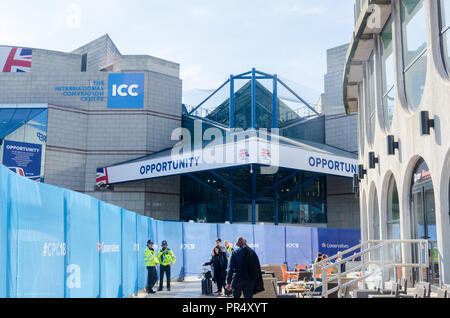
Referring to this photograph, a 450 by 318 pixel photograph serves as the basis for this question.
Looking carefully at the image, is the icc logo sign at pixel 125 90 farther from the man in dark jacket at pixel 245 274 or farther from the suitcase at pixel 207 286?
the man in dark jacket at pixel 245 274

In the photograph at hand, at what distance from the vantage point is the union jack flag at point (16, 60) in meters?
42.6

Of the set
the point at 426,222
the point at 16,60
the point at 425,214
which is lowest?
the point at 426,222

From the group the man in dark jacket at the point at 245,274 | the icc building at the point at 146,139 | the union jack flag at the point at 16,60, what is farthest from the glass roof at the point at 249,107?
the man in dark jacket at the point at 245,274

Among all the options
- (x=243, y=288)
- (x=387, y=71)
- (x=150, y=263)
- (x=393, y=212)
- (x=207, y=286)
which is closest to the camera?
(x=243, y=288)

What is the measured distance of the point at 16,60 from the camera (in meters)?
42.7

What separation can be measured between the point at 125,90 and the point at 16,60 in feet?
37.6

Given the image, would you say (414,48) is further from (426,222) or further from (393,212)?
(393,212)

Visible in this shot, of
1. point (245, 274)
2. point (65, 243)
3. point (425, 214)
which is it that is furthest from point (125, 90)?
point (65, 243)

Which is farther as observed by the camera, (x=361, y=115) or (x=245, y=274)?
(x=361, y=115)

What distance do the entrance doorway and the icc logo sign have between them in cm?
2803

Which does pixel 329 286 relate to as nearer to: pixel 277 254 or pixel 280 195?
pixel 277 254

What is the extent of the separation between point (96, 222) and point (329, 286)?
6.06 meters

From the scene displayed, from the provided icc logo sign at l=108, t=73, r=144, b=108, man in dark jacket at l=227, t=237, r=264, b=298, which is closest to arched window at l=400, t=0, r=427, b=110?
man in dark jacket at l=227, t=237, r=264, b=298

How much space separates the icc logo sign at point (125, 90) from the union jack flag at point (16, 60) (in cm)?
948
